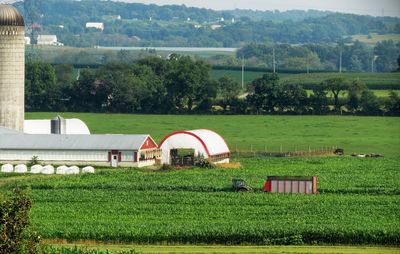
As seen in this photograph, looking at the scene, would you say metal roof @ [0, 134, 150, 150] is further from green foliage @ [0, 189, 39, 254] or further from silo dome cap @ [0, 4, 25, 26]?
green foliage @ [0, 189, 39, 254]

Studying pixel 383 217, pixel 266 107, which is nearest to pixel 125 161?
pixel 383 217

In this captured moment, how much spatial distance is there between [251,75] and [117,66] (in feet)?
107

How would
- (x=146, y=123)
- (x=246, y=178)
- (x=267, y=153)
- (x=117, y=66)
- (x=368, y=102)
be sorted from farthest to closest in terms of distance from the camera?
(x=117, y=66) → (x=368, y=102) → (x=146, y=123) → (x=267, y=153) → (x=246, y=178)

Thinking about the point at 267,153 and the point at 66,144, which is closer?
the point at 66,144

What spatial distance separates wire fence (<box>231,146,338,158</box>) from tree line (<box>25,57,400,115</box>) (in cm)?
2409

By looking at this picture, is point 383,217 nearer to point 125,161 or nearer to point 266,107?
point 125,161

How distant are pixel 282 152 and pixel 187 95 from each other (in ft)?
103

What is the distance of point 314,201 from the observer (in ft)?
159

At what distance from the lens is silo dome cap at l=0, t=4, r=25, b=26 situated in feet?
237

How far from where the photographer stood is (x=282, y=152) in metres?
71.1

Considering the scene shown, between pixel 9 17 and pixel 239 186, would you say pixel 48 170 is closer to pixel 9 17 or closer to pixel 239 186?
pixel 239 186

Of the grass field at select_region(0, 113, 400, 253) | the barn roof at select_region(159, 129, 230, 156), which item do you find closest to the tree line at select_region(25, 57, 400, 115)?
the grass field at select_region(0, 113, 400, 253)

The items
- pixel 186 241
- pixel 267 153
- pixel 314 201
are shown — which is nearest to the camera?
pixel 186 241

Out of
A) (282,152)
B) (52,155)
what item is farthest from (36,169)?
(282,152)
